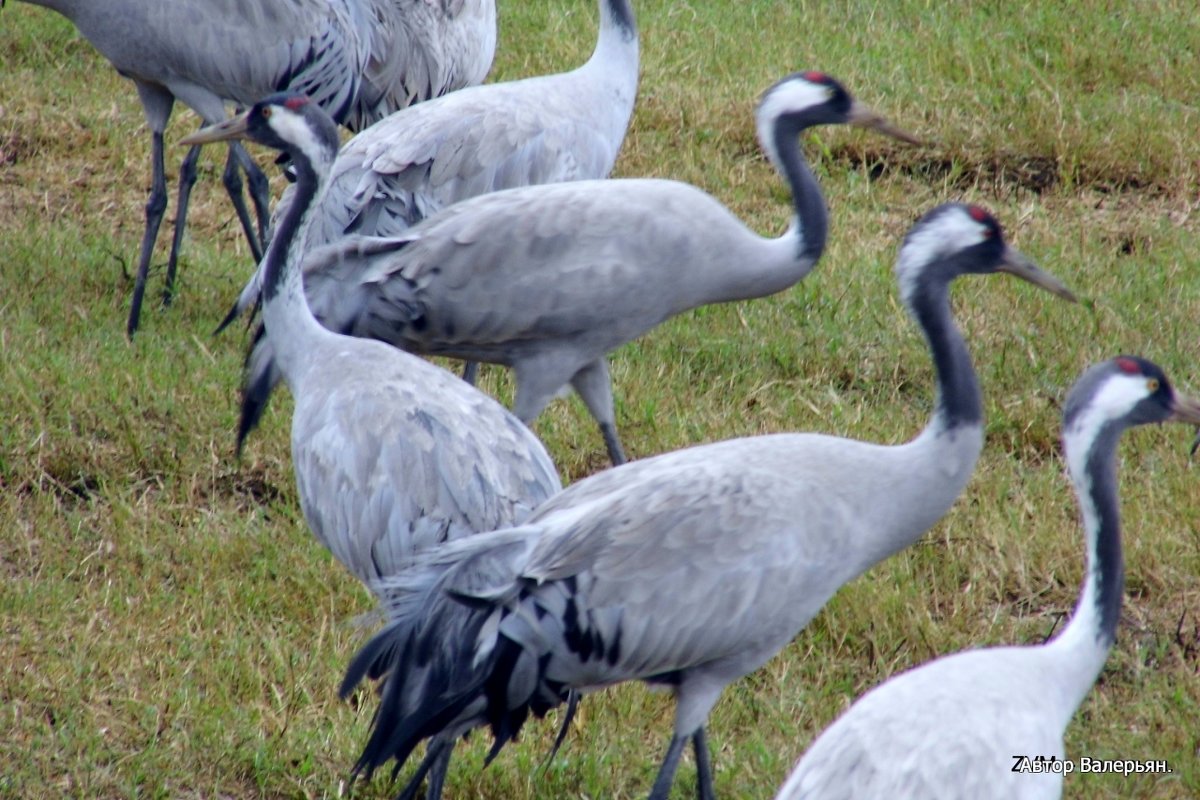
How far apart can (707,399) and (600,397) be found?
2.55 ft

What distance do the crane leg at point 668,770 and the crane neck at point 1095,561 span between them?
2.53 ft

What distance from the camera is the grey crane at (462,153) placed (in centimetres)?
512

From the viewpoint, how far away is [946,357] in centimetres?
373

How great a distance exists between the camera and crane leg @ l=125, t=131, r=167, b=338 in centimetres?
584

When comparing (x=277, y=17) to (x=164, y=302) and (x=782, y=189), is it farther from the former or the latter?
(x=782, y=189)

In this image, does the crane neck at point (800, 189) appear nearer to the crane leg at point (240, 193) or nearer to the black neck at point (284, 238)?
the black neck at point (284, 238)

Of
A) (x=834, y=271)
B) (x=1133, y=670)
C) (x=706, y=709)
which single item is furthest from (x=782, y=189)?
(x=706, y=709)

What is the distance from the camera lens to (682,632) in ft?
11.4

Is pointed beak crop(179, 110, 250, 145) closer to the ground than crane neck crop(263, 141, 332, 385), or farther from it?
farther from it

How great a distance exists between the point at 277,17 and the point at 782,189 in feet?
7.16

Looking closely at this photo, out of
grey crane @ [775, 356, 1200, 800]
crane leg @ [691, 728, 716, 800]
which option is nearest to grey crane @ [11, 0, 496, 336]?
crane leg @ [691, 728, 716, 800]

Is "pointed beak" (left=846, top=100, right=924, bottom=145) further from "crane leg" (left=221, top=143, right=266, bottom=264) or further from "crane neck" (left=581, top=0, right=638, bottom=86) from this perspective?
"crane leg" (left=221, top=143, right=266, bottom=264)

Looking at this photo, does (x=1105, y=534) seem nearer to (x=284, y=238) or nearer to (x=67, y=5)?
(x=284, y=238)

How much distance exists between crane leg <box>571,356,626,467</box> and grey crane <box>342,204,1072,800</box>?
125cm
